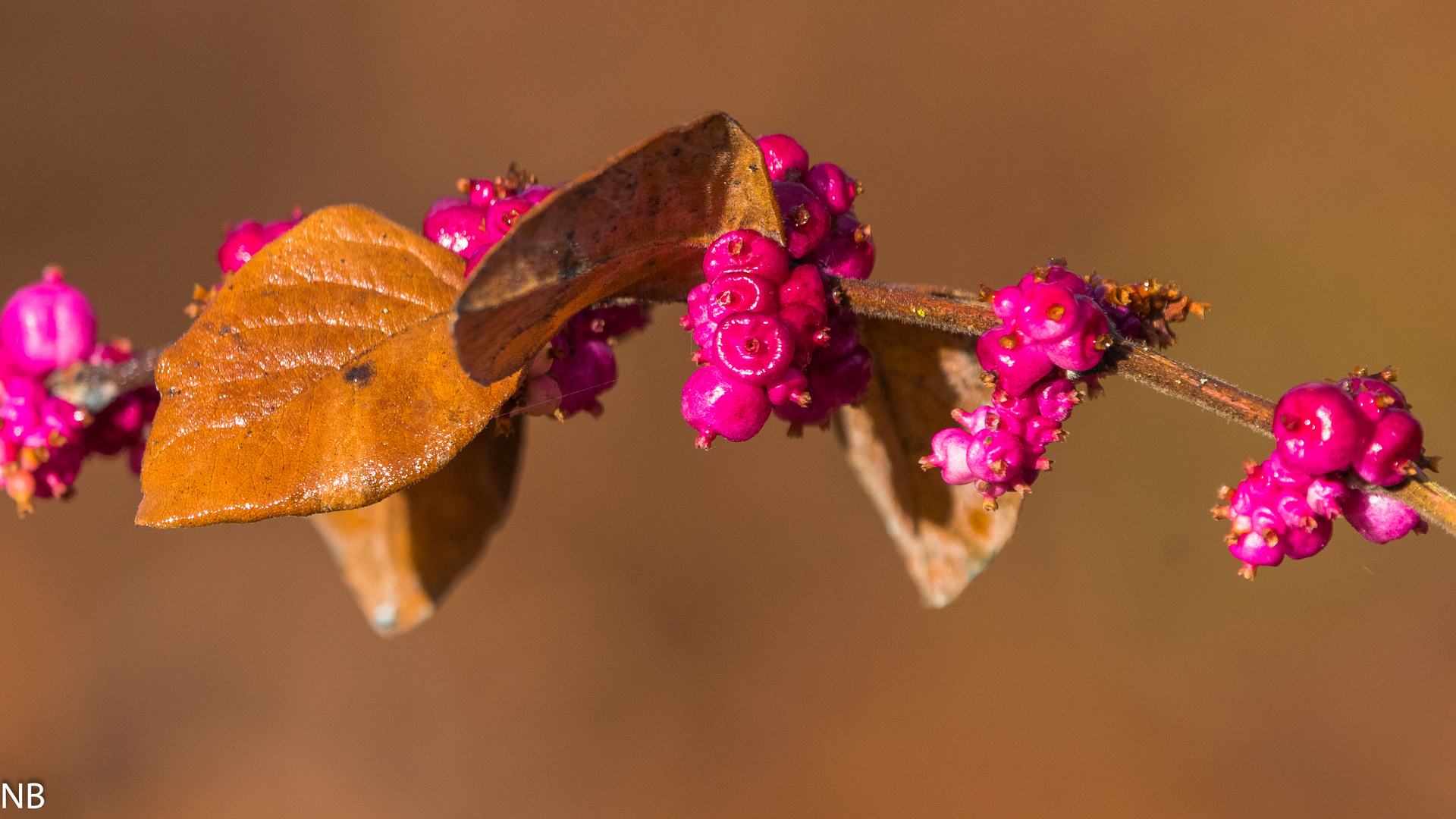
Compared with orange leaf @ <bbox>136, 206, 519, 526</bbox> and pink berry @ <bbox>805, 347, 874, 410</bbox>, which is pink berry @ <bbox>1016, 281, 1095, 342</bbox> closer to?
pink berry @ <bbox>805, 347, 874, 410</bbox>

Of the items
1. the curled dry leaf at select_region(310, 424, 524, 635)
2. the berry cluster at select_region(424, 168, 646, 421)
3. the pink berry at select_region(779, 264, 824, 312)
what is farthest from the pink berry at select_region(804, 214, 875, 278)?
the curled dry leaf at select_region(310, 424, 524, 635)

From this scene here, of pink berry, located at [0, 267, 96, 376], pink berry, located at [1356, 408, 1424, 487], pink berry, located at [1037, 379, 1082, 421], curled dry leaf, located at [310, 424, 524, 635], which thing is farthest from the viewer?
curled dry leaf, located at [310, 424, 524, 635]

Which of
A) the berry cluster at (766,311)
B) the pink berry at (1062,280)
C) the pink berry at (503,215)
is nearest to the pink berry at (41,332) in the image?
the pink berry at (503,215)

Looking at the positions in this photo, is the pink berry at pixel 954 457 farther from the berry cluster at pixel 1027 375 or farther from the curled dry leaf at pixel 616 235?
the curled dry leaf at pixel 616 235

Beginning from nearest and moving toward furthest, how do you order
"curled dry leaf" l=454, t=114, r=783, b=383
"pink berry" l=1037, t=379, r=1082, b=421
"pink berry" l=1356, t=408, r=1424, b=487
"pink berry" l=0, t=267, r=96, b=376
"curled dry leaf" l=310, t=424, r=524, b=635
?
"curled dry leaf" l=454, t=114, r=783, b=383 < "pink berry" l=1356, t=408, r=1424, b=487 < "pink berry" l=1037, t=379, r=1082, b=421 < "pink berry" l=0, t=267, r=96, b=376 < "curled dry leaf" l=310, t=424, r=524, b=635

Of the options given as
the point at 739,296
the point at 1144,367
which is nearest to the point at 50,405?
the point at 739,296

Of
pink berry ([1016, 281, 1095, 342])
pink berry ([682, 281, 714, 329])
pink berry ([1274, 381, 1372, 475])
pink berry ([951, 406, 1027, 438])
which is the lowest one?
pink berry ([1274, 381, 1372, 475])
